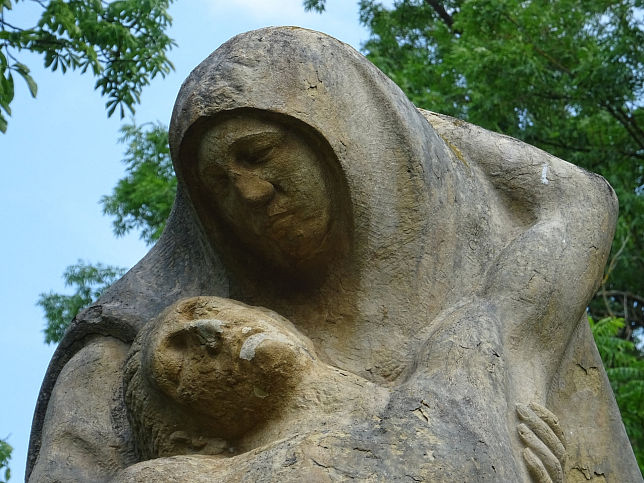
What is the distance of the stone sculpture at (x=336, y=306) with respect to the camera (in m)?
3.43

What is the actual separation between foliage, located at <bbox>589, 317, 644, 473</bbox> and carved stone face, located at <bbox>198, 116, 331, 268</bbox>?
4.83 m

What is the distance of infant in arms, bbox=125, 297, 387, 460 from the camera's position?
11.3 ft

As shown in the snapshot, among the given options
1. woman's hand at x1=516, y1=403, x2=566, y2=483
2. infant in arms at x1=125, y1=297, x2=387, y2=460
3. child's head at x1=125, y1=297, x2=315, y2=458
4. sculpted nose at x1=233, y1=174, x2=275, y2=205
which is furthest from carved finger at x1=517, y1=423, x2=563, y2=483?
sculpted nose at x1=233, y1=174, x2=275, y2=205

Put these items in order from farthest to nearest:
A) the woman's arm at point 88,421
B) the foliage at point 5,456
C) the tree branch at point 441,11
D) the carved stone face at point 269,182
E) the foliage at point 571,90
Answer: the tree branch at point 441,11, the foliage at point 571,90, the foliage at point 5,456, the woman's arm at point 88,421, the carved stone face at point 269,182

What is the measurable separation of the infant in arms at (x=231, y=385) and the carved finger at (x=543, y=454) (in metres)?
0.40

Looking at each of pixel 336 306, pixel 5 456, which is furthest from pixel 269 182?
pixel 5 456

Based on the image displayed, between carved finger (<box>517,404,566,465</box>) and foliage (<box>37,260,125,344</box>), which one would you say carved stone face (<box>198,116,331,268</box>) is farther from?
foliage (<box>37,260,125,344</box>)

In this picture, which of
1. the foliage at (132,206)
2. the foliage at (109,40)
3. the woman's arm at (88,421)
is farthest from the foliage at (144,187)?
the woman's arm at (88,421)

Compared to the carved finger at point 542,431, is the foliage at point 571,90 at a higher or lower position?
higher

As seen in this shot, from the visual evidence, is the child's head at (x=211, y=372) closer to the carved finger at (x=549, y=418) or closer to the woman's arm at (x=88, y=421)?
the woman's arm at (x=88, y=421)

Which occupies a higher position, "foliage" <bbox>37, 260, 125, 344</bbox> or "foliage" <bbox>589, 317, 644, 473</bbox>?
"foliage" <bbox>37, 260, 125, 344</bbox>

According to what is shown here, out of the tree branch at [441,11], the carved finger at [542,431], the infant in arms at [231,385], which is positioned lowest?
the carved finger at [542,431]

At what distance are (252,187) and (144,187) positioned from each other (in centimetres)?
736

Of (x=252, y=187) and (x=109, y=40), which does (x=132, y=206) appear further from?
(x=252, y=187)
